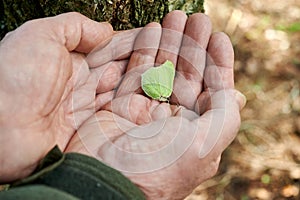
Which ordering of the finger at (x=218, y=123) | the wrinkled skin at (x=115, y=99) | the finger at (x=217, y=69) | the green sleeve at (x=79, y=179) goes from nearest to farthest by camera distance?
the green sleeve at (x=79, y=179) < the wrinkled skin at (x=115, y=99) < the finger at (x=218, y=123) < the finger at (x=217, y=69)

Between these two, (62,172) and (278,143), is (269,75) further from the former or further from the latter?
(62,172)

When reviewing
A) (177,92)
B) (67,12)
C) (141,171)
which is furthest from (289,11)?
(141,171)

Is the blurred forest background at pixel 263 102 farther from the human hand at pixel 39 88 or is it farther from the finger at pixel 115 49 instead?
the human hand at pixel 39 88

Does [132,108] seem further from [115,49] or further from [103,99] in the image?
[115,49]

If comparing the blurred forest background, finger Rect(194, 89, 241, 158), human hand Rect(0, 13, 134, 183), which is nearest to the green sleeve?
human hand Rect(0, 13, 134, 183)

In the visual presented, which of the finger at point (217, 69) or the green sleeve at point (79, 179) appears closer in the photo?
the green sleeve at point (79, 179)

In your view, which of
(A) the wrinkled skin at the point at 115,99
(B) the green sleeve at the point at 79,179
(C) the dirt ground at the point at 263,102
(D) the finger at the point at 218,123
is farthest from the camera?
(C) the dirt ground at the point at 263,102

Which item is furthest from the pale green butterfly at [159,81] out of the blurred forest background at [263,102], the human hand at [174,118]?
the blurred forest background at [263,102]

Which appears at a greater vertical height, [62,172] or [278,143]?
[62,172]
